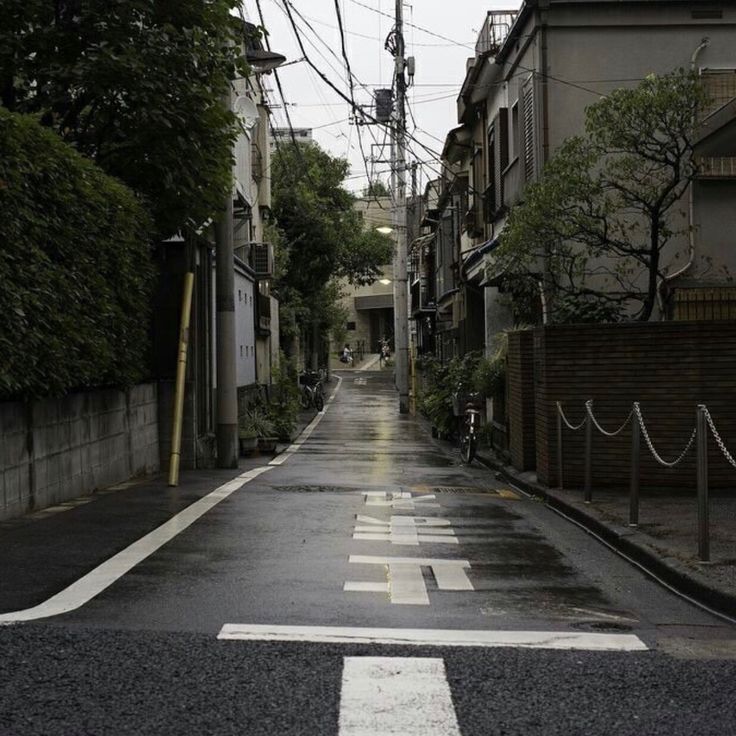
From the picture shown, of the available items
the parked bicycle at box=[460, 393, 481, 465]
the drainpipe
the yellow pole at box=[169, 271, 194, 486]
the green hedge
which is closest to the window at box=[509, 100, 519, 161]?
the drainpipe

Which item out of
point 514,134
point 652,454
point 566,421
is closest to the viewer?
point 652,454

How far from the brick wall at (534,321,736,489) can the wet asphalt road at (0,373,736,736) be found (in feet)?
6.29

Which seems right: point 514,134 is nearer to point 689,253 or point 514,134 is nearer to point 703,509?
point 689,253

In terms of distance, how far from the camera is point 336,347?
91.5 metres

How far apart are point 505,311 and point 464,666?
18.1m

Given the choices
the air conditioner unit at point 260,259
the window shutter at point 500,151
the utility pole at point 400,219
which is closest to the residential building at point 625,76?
the window shutter at point 500,151

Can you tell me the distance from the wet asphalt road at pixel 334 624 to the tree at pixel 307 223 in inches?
1176

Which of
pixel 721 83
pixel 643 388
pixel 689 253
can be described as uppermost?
pixel 721 83

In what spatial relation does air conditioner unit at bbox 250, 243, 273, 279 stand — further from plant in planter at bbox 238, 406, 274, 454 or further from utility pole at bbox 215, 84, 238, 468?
utility pole at bbox 215, 84, 238, 468

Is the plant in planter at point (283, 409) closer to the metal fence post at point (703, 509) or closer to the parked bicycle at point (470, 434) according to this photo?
the parked bicycle at point (470, 434)

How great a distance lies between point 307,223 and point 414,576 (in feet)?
120

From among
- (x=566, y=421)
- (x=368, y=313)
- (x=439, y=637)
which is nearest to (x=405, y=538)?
(x=439, y=637)

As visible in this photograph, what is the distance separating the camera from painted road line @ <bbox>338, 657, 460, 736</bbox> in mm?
4230

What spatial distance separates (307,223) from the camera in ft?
141
